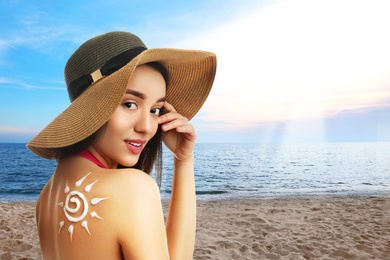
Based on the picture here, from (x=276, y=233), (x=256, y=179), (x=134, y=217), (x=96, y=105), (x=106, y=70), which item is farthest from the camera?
(x=256, y=179)

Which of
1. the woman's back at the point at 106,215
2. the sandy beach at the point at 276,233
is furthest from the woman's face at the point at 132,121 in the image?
the sandy beach at the point at 276,233

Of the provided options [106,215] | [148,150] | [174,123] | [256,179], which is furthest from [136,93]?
[256,179]

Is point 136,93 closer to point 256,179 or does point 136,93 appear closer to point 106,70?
point 106,70

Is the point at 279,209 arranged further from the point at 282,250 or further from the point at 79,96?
the point at 79,96

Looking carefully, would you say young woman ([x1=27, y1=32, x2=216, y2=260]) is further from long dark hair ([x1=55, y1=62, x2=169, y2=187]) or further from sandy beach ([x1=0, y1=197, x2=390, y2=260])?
sandy beach ([x1=0, y1=197, x2=390, y2=260])

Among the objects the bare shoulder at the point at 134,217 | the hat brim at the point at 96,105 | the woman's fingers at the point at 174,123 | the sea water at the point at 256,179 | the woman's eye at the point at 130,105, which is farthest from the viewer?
the sea water at the point at 256,179

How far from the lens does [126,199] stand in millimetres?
979

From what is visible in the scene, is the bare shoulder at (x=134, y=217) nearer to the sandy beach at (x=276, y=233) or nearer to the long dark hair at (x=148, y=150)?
the long dark hair at (x=148, y=150)

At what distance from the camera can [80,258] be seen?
105 centimetres

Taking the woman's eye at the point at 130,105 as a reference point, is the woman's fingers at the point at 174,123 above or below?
below

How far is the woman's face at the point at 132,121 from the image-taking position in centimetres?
118

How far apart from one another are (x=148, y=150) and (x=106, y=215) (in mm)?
723

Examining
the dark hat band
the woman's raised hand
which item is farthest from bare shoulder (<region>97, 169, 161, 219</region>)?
the woman's raised hand

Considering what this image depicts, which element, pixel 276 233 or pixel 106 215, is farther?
pixel 276 233
